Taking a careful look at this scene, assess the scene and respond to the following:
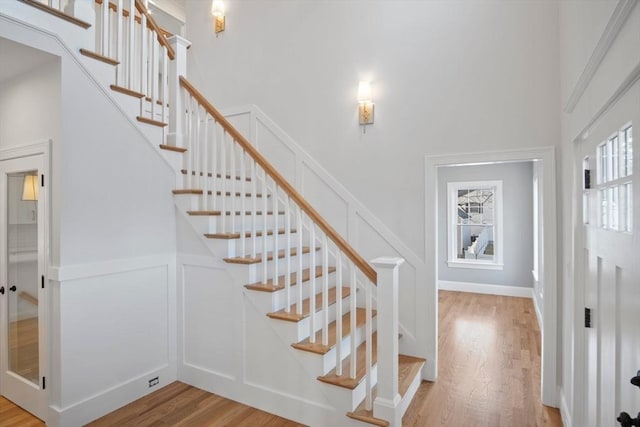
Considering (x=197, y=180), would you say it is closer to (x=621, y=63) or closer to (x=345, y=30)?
(x=345, y=30)

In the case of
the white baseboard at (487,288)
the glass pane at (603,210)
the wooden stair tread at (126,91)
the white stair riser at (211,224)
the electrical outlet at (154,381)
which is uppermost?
the wooden stair tread at (126,91)

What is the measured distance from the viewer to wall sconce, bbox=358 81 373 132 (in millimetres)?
3561

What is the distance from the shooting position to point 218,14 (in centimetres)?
452

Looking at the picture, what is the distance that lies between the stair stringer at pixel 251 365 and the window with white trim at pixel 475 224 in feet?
15.8

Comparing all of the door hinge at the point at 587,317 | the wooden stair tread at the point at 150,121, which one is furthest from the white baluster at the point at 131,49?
the door hinge at the point at 587,317

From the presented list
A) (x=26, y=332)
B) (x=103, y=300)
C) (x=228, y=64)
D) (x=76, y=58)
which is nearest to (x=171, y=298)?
(x=103, y=300)

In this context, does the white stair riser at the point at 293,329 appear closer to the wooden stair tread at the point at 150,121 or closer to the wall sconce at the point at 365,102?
the wooden stair tread at the point at 150,121

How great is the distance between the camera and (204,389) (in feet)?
10.1

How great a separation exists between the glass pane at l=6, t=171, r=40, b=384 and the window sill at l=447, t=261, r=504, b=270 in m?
6.20

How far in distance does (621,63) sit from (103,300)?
131 inches

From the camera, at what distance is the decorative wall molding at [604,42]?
1.14 m

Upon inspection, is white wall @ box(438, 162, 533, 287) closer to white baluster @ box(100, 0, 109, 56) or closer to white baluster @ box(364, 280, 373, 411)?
white baluster @ box(364, 280, 373, 411)

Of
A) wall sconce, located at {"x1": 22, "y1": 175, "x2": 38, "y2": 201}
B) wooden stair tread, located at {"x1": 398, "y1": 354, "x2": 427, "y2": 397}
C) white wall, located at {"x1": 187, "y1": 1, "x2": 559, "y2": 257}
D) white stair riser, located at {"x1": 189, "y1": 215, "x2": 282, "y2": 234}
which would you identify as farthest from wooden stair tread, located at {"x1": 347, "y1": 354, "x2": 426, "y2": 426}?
wall sconce, located at {"x1": 22, "y1": 175, "x2": 38, "y2": 201}

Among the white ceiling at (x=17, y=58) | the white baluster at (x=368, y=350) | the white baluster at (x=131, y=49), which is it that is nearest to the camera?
the white ceiling at (x=17, y=58)
